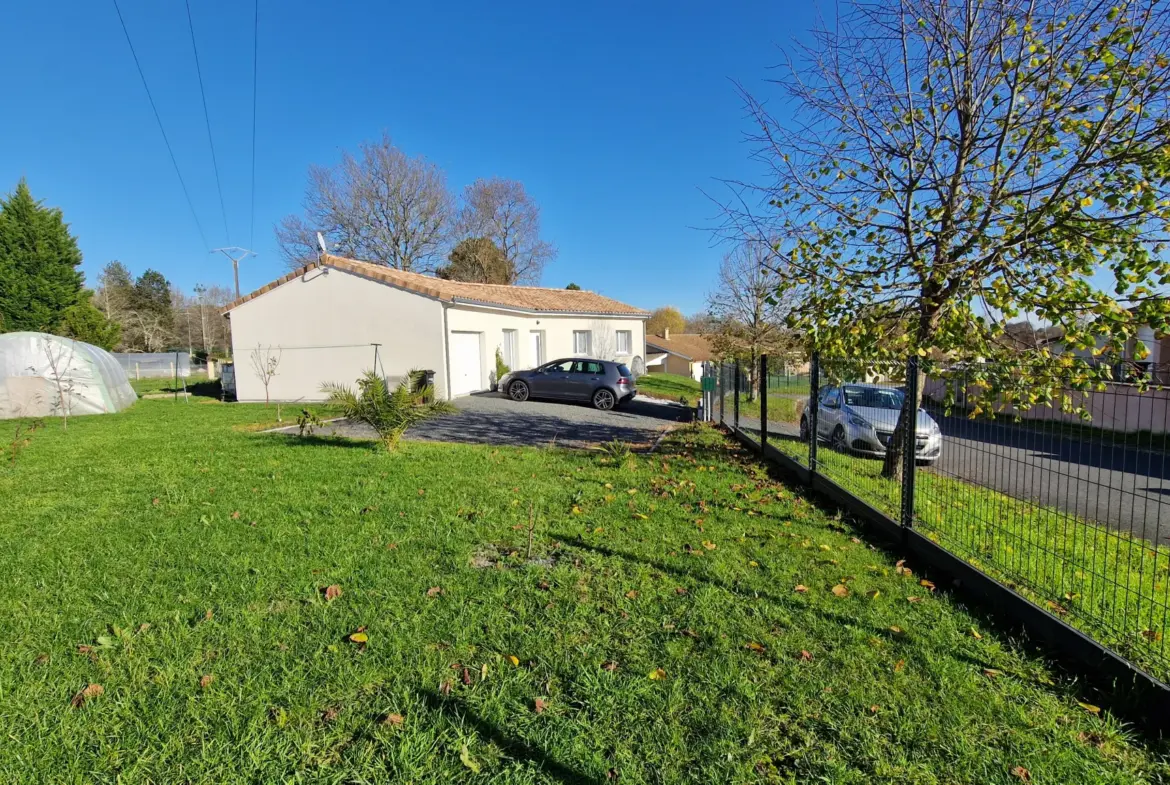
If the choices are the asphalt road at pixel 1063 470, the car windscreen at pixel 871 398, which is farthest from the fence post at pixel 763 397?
the asphalt road at pixel 1063 470

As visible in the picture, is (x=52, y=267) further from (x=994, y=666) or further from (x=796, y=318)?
(x=994, y=666)

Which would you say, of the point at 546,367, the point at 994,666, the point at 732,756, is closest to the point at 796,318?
the point at 994,666

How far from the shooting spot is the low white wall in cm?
1836

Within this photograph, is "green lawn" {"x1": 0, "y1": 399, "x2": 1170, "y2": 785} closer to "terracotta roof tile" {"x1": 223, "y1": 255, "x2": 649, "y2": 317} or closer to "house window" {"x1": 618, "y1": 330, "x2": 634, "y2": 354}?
"terracotta roof tile" {"x1": 223, "y1": 255, "x2": 649, "y2": 317}

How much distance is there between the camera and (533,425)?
1248 centimetres

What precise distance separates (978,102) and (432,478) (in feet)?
23.9

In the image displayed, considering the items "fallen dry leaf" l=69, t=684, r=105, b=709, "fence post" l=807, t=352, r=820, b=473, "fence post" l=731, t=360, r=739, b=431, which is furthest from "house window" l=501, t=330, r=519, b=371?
"fallen dry leaf" l=69, t=684, r=105, b=709

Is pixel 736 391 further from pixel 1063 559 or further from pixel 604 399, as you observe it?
pixel 1063 559

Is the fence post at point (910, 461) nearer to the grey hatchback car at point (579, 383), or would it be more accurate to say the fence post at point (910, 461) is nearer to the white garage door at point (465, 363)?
the grey hatchback car at point (579, 383)

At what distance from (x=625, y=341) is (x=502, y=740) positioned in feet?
91.0

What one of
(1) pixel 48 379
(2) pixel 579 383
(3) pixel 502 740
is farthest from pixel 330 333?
(3) pixel 502 740

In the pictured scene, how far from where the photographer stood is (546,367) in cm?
1762

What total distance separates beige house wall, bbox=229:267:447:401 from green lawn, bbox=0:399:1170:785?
11625 mm

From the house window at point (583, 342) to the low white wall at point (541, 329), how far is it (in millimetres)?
174
